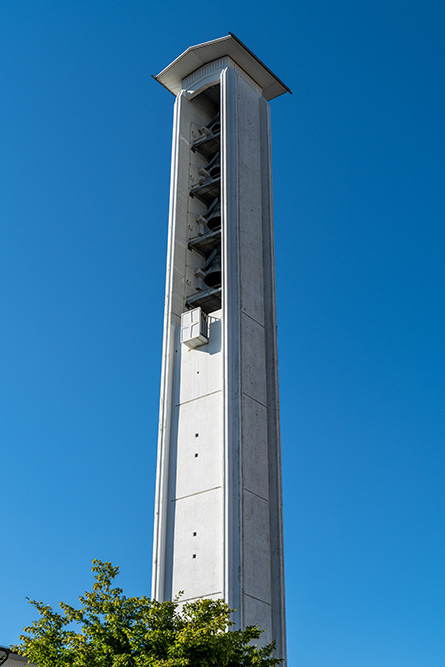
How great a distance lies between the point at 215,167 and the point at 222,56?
268 inches

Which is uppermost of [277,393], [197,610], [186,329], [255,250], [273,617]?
[255,250]

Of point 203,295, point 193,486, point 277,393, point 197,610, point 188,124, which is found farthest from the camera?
point 188,124

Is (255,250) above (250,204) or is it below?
below

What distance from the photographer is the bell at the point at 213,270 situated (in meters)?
43.3

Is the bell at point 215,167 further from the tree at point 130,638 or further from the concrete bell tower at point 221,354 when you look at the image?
the tree at point 130,638

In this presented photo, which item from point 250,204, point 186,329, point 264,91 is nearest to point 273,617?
point 186,329

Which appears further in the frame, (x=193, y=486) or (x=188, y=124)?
(x=188, y=124)

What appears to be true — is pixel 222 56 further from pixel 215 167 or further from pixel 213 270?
pixel 213 270

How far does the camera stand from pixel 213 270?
43.2m

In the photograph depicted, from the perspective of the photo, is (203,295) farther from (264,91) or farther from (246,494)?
(264,91)

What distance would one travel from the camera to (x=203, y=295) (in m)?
41.7

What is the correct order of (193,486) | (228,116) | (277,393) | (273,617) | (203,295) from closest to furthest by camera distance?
(273,617) < (193,486) < (277,393) < (203,295) < (228,116)

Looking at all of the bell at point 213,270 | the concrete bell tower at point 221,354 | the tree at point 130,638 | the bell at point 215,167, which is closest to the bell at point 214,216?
the concrete bell tower at point 221,354

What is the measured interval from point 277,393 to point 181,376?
16.0 feet
